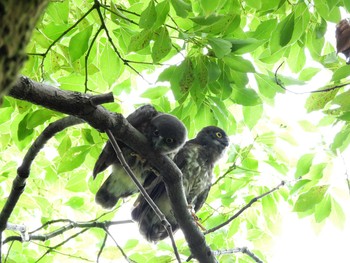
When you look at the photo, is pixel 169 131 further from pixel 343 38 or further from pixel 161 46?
pixel 343 38

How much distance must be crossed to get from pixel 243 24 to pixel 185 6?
1156 mm

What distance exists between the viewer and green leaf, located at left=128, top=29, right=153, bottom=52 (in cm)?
232

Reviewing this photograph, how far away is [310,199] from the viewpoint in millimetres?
2785

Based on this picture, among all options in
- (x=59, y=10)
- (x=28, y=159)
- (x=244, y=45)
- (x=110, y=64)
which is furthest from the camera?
(x=110, y=64)

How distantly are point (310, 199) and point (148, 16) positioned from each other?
4.55 ft

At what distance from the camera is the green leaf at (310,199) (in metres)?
2.77

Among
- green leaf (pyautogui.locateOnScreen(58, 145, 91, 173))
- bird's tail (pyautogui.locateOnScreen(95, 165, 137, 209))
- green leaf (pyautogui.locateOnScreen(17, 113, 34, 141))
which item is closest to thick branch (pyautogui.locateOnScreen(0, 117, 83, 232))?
green leaf (pyautogui.locateOnScreen(17, 113, 34, 141))

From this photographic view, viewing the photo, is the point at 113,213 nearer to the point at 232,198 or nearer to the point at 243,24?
the point at 232,198

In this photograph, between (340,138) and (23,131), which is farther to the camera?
(23,131)

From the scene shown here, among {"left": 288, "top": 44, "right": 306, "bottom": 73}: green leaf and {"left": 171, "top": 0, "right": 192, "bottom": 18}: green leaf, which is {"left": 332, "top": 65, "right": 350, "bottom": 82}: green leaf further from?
{"left": 288, "top": 44, "right": 306, "bottom": 73}: green leaf

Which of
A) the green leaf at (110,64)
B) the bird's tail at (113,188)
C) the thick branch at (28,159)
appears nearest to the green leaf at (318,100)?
the green leaf at (110,64)

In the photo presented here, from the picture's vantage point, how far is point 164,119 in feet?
10.9

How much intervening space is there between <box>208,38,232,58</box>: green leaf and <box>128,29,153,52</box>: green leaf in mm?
299

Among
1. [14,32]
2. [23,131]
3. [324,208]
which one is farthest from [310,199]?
[14,32]
